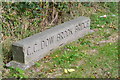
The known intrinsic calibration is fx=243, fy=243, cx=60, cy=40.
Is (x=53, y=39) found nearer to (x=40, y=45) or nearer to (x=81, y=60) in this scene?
(x=40, y=45)

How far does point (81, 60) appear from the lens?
5.19m

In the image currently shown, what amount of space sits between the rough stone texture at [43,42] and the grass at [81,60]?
129 millimetres

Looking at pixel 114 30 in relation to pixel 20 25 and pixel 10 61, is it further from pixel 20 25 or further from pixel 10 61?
pixel 10 61

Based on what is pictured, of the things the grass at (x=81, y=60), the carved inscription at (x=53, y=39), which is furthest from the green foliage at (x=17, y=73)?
the carved inscription at (x=53, y=39)

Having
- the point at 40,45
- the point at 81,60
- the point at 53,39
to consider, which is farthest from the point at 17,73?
the point at 81,60

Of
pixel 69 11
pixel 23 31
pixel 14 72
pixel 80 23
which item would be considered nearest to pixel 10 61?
pixel 14 72

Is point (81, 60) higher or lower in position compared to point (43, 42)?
lower

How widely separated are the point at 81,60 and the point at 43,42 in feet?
2.96

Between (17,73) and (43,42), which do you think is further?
(43,42)

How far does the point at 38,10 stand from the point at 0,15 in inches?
52.0

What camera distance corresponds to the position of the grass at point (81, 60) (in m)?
4.66

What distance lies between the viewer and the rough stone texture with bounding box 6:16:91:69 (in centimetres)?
483

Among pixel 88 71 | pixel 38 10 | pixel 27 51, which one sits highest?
pixel 38 10

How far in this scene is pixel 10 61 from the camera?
194 inches
